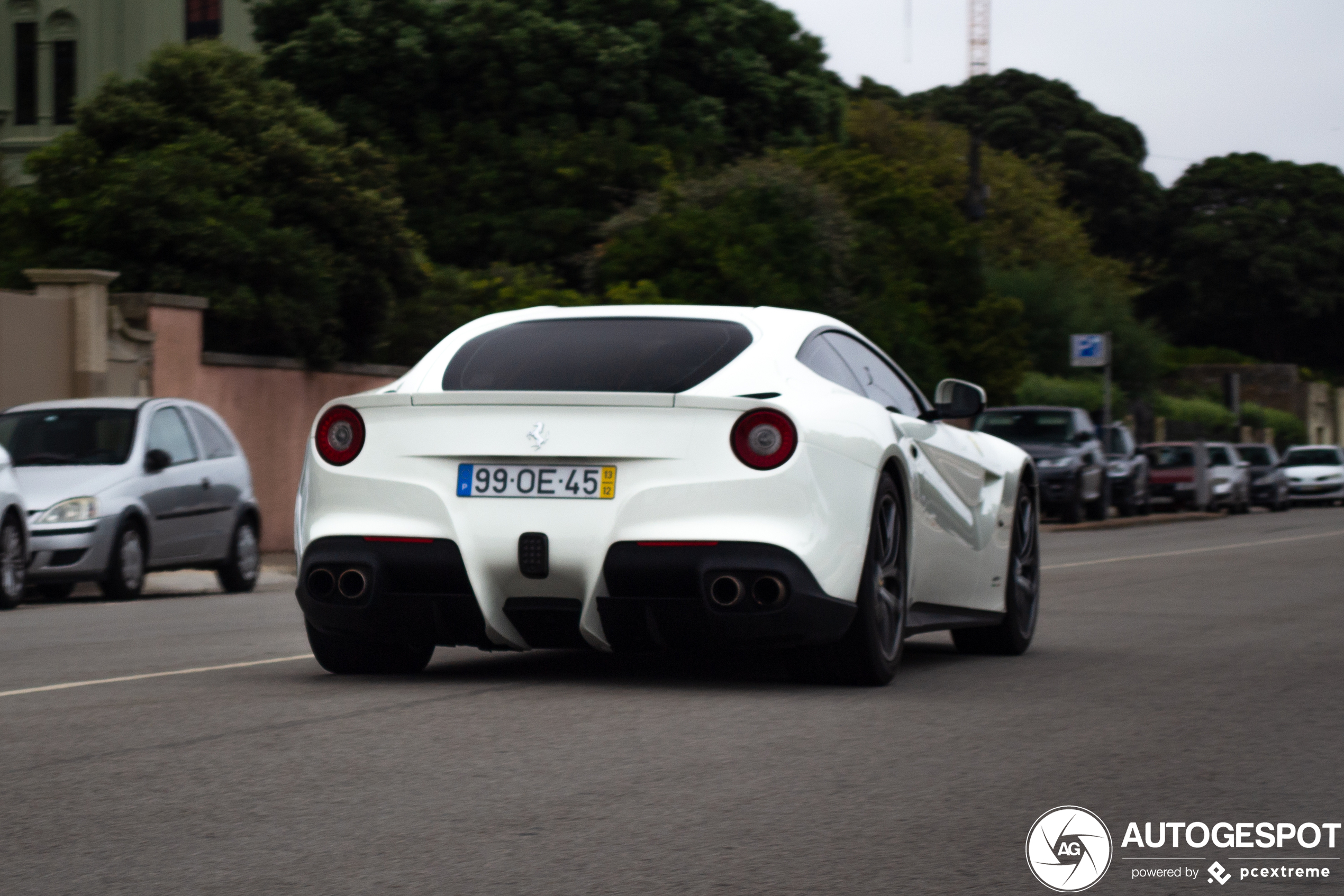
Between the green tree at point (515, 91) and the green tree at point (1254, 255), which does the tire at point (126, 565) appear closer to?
the green tree at point (515, 91)

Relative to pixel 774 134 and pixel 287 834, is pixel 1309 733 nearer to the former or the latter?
pixel 287 834

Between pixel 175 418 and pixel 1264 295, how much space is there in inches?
3031

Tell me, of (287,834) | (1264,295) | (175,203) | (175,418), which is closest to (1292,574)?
(175,418)

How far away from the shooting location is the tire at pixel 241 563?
1666 cm

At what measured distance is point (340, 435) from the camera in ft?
25.0

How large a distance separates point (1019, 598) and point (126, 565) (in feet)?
25.2

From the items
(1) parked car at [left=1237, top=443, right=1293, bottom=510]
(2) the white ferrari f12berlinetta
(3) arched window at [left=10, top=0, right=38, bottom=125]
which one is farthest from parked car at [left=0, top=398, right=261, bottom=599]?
(3) arched window at [left=10, top=0, right=38, bottom=125]

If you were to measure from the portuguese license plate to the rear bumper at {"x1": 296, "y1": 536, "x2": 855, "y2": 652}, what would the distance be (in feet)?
0.70

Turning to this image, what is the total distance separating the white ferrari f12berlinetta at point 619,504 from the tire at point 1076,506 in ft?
82.8

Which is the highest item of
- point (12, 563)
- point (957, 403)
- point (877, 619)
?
point (957, 403)

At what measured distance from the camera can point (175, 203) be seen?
2281 cm

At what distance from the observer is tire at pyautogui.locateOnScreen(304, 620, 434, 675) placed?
8.01 metres

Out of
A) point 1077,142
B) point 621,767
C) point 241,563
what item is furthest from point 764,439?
point 1077,142

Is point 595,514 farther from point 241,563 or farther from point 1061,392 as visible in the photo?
point 1061,392
